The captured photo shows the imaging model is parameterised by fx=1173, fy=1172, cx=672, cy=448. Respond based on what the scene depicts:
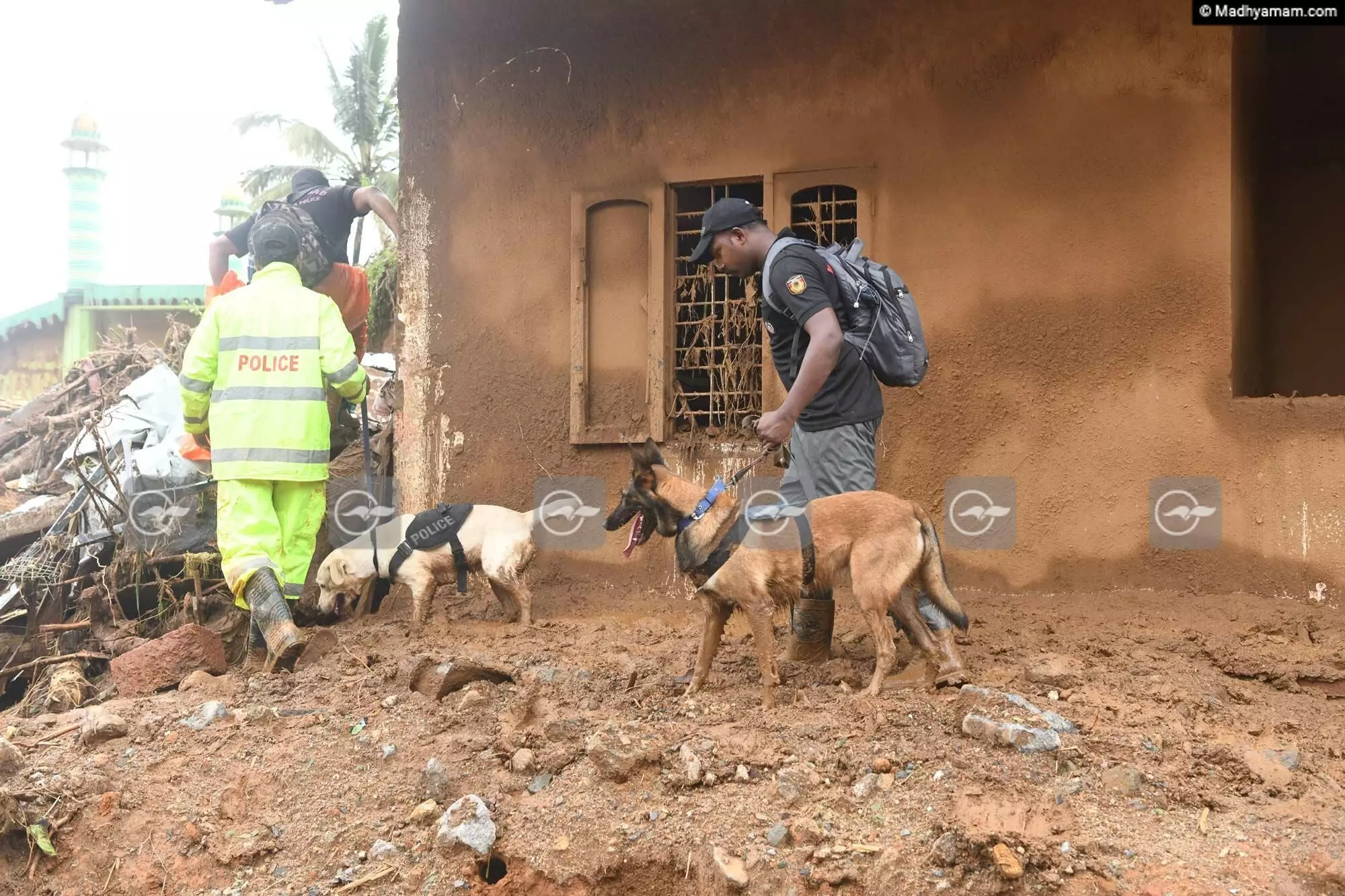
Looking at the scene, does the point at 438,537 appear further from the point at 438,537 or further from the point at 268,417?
the point at 268,417

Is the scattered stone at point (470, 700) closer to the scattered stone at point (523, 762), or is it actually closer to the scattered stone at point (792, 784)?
the scattered stone at point (523, 762)

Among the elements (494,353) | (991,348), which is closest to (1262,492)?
(991,348)

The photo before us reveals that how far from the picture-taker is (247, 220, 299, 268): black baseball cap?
6.30 m

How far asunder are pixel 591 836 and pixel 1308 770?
8.39 feet

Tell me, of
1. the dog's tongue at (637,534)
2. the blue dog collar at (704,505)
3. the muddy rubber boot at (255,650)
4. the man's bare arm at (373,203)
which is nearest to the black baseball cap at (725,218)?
the blue dog collar at (704,505)

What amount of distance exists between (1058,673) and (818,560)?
1191 mm

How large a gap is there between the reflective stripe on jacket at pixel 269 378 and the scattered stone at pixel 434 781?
78.9 inches

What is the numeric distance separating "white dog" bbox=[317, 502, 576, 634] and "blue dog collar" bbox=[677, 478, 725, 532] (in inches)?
86.8

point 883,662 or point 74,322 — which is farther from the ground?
point 74,322

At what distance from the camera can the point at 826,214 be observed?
7082mm

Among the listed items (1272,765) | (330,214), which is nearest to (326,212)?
(330,214)

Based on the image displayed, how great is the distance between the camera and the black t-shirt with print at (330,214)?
703 cm

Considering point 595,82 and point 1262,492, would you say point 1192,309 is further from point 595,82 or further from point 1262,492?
point 595,82

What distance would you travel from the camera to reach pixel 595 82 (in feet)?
24.3
